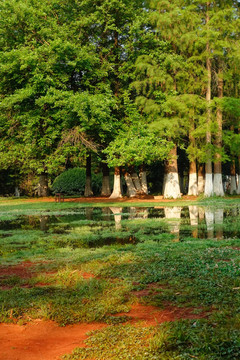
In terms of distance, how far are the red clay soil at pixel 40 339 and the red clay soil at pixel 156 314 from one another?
19.8 inches

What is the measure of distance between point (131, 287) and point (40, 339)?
224 centimetres

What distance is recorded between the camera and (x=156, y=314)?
19.0ft

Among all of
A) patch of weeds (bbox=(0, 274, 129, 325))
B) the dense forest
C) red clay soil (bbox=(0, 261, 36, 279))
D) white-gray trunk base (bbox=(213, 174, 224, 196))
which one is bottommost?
patch of weeds (bbox=(0, 274, 129, 325))

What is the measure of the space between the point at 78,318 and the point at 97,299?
79 centimetres

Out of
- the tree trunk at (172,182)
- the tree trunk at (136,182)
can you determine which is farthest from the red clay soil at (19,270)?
the tree trunk at (136,182)

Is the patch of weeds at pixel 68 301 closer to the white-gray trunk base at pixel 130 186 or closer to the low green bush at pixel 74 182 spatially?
the white-gray trunk base at pixel 130 186

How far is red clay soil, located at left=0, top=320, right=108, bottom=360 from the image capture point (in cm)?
472

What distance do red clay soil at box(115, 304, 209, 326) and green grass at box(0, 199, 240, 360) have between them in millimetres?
98

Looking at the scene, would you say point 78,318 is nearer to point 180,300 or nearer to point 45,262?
point 180,300

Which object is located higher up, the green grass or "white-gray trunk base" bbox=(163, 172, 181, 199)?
"white-gray trunk base" bbox=(163, 172, 181, 199)

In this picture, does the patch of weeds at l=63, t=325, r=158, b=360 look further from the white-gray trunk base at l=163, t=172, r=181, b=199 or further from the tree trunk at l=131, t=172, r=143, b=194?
the tree trunk at l=131, t=172, r=143, b=194

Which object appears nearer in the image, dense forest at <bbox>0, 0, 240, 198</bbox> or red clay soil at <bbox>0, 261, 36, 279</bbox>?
red clay soil at <bbox>0, 261, 36, 279</bbox>

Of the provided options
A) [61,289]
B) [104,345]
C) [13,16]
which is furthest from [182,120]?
[104,345]

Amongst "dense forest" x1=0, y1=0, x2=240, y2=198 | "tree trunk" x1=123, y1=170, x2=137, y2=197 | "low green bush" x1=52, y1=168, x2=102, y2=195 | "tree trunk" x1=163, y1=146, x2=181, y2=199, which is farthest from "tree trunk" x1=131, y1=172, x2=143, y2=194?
"low green bush" x1=52, y1=168, x2=102, y2=195
